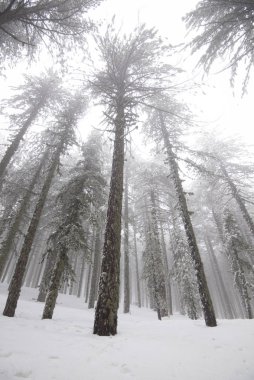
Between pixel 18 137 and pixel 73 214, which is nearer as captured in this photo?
pixel 73 214

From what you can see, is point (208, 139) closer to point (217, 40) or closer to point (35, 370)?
point (217, 40)

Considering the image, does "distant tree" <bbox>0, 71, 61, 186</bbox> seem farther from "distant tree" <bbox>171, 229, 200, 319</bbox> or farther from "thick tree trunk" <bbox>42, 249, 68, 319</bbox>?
"distant tree" <bbox>171, 229, 200, 319</bbox>

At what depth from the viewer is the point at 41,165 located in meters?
14.6

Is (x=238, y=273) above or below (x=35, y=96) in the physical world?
below

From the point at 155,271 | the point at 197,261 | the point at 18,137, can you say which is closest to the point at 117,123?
the point at 197,261

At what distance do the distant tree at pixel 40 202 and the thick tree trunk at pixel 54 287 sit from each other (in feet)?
4.18

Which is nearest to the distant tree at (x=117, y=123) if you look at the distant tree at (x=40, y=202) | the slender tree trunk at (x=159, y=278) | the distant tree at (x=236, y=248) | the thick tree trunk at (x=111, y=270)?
the thick tree trunk at (x=111, y=270)

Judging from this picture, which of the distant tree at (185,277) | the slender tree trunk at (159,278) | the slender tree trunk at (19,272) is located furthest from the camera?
the distant tree at (185,277)

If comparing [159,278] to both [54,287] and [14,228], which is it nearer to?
[54,287]

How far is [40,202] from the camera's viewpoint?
10805 mm

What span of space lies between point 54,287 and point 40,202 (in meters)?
4.17

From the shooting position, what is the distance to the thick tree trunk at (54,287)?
9.06 meters

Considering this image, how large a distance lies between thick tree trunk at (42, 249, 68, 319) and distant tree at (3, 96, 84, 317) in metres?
1.27

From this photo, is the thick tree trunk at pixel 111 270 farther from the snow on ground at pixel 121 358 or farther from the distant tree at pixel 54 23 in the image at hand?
the distant tree at pixel 54 23
